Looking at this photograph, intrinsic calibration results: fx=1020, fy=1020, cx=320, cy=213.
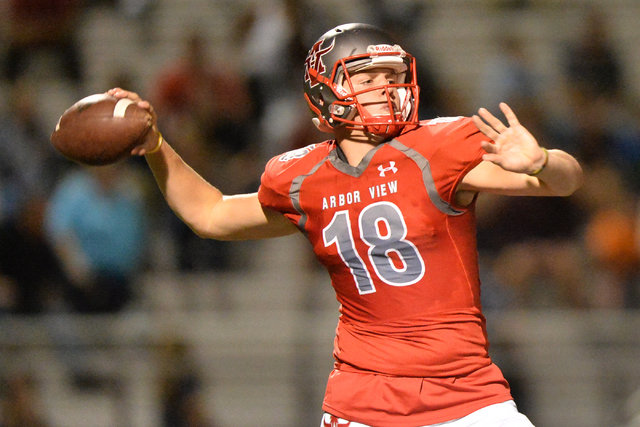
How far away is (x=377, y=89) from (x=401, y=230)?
0.45 m

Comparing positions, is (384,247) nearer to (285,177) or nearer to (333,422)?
(285,177)

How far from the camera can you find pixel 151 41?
28.7 feet

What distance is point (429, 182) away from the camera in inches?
121

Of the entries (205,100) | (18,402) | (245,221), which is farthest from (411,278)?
(205,100)

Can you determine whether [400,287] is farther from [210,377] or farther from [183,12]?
[183,12]

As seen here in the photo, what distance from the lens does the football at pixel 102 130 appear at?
11.3ft

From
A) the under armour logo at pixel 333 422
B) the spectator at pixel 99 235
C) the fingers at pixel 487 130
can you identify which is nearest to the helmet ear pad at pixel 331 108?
the fingers at pixel 487 130

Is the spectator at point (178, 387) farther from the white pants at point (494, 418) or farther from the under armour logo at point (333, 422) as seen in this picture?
the white pants at point (494, 418)

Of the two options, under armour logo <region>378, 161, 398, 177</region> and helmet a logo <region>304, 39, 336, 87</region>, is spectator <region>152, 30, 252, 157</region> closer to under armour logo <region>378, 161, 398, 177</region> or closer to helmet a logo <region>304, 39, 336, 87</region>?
helmet a logo <region>304, 39, 336, 87</region>

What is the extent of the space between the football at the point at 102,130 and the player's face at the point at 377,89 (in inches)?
30.3

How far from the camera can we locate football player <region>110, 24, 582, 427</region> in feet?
10.0

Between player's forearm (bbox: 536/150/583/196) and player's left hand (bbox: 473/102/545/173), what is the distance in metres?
0.05

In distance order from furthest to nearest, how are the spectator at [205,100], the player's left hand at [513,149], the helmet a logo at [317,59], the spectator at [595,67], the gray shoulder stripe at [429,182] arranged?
the spectator at [595,67]
the spectator at [205,100]
the helmet a logo at [317,59]
the gray shoulder stripe at [429,182]
the player's left hand at [513,149]

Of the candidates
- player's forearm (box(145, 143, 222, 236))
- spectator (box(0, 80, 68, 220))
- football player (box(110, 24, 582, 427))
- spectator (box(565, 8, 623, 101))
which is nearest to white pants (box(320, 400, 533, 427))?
football player (box(110, 24, 582, 427))
